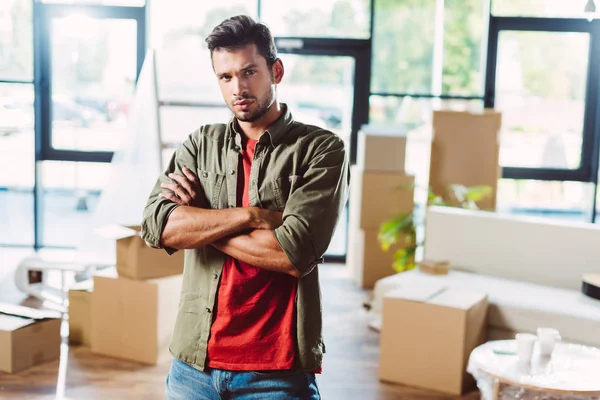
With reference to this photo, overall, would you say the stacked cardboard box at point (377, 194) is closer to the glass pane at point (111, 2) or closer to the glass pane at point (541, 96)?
the glass pane at point (541, 96)

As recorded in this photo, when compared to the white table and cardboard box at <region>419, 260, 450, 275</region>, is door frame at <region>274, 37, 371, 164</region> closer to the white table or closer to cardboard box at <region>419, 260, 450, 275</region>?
cardboard box at <region>419, 260, 450, 275</region>

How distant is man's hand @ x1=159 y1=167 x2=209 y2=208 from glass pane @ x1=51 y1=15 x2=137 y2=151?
16.7ft

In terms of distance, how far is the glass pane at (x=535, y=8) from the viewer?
260 inches

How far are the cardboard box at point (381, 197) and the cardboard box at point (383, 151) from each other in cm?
6

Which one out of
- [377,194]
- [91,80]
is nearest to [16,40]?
[91,80]

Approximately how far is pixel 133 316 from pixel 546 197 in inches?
162

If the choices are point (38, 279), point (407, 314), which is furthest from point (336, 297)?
point (38, 279)

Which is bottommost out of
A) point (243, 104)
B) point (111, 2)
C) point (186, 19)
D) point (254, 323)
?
point (254, 323)

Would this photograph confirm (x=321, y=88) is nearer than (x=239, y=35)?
No

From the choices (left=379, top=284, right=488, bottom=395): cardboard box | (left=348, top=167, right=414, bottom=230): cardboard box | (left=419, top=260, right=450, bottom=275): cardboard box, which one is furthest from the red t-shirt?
(left=348, top=167, right=414, bottom=230): cardboard box

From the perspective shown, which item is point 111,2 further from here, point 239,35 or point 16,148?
point 239,35

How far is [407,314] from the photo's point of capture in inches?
156

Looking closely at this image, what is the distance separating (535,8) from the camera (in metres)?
6.62

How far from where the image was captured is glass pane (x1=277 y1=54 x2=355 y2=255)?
677 cm
